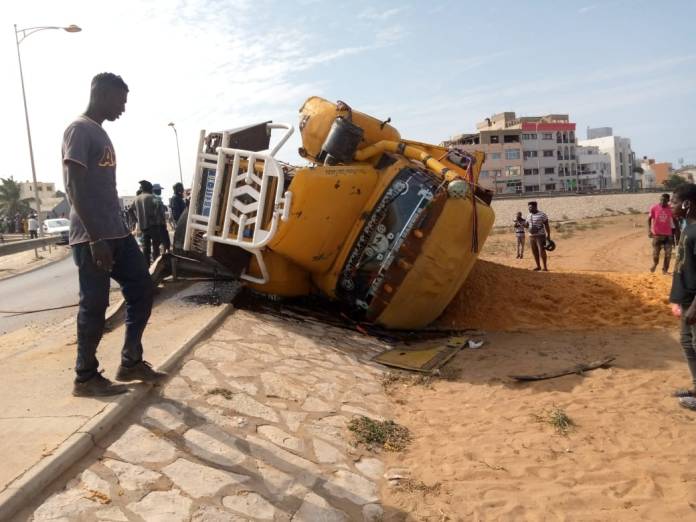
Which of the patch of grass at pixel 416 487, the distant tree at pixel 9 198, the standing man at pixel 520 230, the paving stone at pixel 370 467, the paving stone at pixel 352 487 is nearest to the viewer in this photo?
the paving stone at pixel 352 487

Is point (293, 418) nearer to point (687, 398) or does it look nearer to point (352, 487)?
point (352, 487)

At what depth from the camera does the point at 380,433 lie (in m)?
3.84

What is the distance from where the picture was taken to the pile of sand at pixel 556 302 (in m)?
7.11

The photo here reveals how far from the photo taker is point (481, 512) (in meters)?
3.02

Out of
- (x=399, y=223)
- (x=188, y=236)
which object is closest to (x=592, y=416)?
(x=399, y=223)

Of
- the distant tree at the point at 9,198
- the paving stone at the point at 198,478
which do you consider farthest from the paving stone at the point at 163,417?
the distant tree at the point at 9,198

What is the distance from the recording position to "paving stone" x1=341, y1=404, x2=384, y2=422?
165 inches

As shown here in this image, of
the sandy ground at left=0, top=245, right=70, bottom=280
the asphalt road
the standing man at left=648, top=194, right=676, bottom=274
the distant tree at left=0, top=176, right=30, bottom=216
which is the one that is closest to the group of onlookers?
the asphalt road

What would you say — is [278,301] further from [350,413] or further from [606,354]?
[606,354]

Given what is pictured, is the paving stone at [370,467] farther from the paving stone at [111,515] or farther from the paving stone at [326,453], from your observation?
the paving stone at [111,515]

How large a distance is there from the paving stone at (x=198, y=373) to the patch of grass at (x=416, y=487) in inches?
61.4

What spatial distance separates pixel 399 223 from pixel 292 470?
11.4 ft

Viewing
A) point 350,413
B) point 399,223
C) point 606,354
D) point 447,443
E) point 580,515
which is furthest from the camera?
point 399,223

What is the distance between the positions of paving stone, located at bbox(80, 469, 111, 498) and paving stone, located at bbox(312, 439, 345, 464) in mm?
1213
